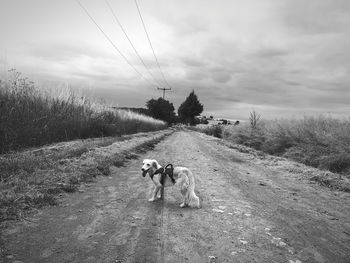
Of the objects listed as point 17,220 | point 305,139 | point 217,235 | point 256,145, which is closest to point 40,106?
point 17,220

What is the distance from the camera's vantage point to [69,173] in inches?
225

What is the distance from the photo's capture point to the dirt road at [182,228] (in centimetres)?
292

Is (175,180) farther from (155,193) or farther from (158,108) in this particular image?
(158,108)

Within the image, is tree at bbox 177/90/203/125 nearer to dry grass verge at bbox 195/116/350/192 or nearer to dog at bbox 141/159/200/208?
dry grass verge at bbox 195/116/350/192

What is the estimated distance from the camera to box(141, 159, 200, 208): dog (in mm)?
4578

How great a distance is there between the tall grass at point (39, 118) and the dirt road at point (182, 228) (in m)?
3.23

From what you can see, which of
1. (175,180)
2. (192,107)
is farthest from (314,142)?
(192,107)

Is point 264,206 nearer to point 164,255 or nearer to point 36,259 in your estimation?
point 164,255

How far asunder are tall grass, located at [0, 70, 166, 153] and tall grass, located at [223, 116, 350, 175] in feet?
34.1

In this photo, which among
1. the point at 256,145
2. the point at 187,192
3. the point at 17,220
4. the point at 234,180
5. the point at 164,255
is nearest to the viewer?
the point at 164,255

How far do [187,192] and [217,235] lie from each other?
121 centimetres

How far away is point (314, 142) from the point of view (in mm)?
12133

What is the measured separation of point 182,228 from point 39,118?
679 centimetres

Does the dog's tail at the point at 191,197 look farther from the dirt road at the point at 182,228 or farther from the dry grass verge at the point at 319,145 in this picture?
the dry grass verge at the point at 319,145
